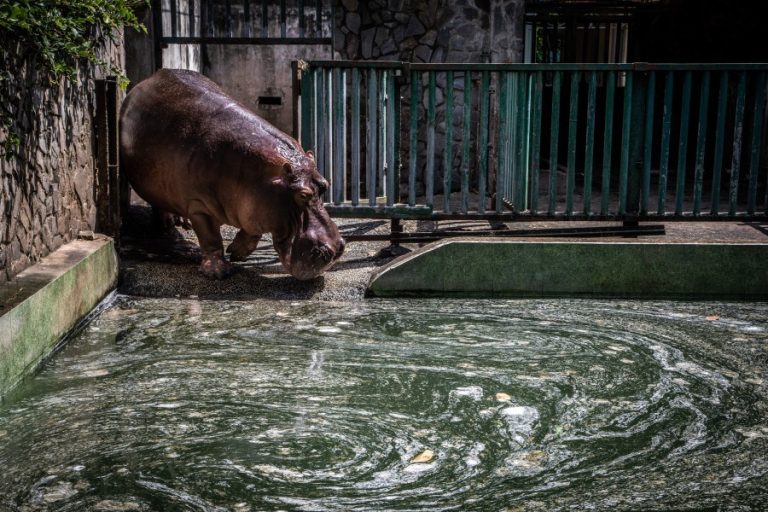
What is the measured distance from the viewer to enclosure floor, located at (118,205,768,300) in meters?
7.30

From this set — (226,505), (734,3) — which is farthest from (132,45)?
(734,3)

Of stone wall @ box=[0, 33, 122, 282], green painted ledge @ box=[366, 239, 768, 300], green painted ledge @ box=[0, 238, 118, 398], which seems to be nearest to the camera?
green painted ledge @ box=[0, 238, 118, 398]

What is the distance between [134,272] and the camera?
7465mm

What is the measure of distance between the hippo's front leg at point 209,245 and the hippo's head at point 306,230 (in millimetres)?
584

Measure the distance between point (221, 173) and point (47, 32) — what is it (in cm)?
187

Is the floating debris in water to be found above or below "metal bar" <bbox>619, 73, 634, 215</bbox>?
below

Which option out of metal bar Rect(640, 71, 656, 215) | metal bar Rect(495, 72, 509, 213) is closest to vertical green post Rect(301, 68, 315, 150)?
metal bar Rect(495, 72, 509, 213)

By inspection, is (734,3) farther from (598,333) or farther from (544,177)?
(598,333)

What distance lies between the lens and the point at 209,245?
758 cm

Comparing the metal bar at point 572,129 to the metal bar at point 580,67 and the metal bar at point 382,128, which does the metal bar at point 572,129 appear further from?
the metal bar at point 382,128

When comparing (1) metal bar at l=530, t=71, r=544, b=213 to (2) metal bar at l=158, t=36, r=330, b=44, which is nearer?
(1) metal bar at l=530, t=71, r=544, b=213

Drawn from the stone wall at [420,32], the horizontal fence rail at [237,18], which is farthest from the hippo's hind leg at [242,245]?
the horizontal fence rail at [237,18]

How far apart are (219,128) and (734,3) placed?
7.99 meters

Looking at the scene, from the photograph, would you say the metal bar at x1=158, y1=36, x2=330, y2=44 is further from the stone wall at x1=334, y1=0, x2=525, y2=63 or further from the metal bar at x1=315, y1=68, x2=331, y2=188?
the metal bar at x1=315, y1=68, x2=331, y2=188
